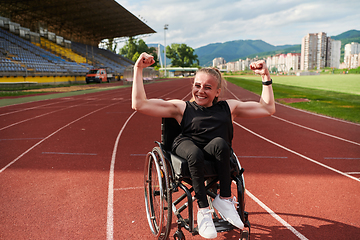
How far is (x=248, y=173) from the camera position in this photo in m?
4.01

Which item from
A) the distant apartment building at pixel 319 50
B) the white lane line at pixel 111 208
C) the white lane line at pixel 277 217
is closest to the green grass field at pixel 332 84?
the white lane line at pixel 277 217

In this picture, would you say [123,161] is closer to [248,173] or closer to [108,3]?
[248,173]

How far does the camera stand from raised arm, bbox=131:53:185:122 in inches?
85.1

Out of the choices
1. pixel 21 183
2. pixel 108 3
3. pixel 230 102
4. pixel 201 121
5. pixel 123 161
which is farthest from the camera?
pixel 108 3

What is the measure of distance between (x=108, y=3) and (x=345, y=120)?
101 ft

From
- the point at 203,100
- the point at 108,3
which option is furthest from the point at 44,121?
the point at 108,3

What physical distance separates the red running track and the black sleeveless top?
3.11ft

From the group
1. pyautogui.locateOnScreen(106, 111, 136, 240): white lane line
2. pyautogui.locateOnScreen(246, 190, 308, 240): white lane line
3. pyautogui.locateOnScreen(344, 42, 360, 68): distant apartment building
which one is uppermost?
pyautogui.locateOnScreen(344, 42, 360, 68): distant apartment building

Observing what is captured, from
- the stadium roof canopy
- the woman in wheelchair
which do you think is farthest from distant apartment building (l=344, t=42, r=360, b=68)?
the woman in wheelchair

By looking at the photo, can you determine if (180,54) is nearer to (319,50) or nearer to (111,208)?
(319,50)

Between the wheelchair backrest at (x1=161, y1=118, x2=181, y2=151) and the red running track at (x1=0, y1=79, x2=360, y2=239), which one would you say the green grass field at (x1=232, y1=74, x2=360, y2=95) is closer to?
the red running track at (x1=0, y1=79, x2=360, y2=239)

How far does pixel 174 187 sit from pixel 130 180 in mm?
1777

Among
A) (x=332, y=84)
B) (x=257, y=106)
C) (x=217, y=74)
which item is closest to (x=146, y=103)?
(x=217, y=74)

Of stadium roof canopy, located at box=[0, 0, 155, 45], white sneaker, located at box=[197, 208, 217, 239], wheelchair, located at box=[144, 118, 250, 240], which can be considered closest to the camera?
white sneaker, located at box=[197, 208, 217, 239]
